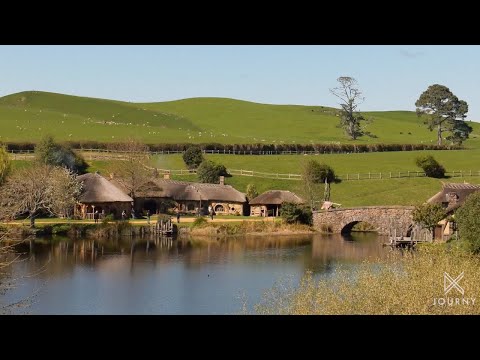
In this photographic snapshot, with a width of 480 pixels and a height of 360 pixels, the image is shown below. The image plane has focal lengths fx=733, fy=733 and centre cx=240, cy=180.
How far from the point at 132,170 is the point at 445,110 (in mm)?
52098

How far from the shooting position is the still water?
26391mm

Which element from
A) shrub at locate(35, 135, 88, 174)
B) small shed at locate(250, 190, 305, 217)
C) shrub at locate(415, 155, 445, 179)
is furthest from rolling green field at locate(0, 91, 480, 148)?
small shed at locate(250, 190, 305, 217)

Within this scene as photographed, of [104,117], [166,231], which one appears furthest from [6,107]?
[166,231]

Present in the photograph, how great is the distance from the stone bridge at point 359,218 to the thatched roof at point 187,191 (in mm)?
8474

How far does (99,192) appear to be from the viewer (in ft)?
178

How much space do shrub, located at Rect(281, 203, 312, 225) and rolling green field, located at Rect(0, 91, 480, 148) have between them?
34852 millimetres

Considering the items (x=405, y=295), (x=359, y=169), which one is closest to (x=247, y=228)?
(x=359, y=169)

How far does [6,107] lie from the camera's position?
105 meters

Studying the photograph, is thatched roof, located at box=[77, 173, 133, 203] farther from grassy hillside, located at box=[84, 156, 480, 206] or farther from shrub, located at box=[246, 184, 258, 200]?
shrub, located at box=[246, 184, 258, 200]

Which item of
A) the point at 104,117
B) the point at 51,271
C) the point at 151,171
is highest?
the point at 104,117

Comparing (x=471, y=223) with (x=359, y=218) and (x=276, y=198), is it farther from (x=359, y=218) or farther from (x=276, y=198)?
(x=276, y=198)
